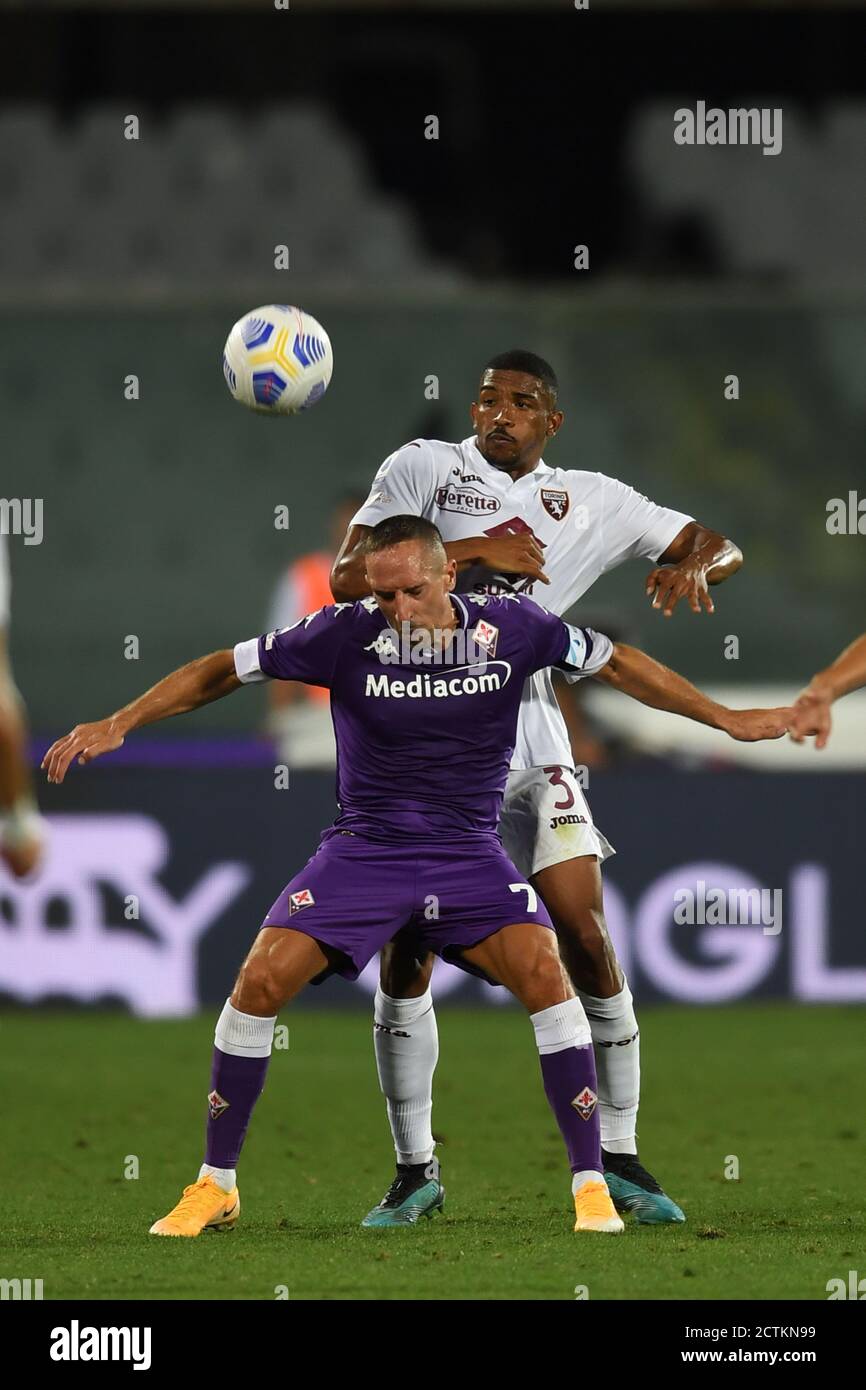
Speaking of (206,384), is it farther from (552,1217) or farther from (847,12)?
(552,1217)

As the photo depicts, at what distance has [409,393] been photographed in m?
12.4

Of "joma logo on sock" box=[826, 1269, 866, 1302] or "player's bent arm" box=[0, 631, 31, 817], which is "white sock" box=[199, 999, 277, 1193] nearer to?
"player's bent arm" box=[0, 631, 31, 817]

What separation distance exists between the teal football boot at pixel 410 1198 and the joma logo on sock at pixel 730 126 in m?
11.0

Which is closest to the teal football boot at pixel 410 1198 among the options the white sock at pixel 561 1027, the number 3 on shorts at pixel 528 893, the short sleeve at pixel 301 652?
the white sock at pixel 561 1027

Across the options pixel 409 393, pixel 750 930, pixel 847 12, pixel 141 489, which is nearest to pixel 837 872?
pixel 750 930

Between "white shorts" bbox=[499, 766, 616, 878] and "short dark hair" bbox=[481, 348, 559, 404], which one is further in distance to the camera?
"short dark hair" bbox=[481, 348, 559, 404]

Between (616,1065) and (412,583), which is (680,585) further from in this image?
(616,1065)

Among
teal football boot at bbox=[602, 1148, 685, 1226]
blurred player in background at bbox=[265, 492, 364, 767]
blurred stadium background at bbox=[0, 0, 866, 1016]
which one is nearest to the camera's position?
teal football boot at bbox=[602, 1148, 685, 1226]

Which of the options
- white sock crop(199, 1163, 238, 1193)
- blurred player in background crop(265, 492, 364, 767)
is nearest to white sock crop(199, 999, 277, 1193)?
white sock crop(199, 1163, 238, 1193)

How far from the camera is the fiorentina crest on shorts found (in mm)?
5324

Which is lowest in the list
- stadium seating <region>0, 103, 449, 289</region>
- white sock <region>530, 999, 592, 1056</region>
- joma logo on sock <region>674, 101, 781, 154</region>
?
white sock <region>530, 999, 592, 1056</region>

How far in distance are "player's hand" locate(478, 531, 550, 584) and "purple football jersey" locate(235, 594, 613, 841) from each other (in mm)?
223

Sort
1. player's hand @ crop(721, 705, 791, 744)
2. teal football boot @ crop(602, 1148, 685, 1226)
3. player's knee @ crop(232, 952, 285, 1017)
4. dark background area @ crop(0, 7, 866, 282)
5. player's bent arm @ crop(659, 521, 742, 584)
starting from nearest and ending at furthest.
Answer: player's knee @ crop(232, 952, 285, 1017) < teal football boot @ crop(602, 1148, 685, 1226) < player's hand @ crop(721, 705, 791, 744) < player's bent arm @ crop(659, 521, 742, 584) < dark background area @ crop(0, 7, 866, 282)
